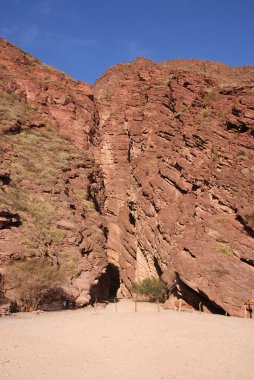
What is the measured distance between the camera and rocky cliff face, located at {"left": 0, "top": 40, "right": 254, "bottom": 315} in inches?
774

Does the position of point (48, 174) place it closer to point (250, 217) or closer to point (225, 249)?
point (225, 249)

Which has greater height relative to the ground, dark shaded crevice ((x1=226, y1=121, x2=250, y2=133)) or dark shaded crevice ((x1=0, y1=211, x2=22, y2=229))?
dark shaded crevice ((x1=226, y1=121, x2=250, y2=133))

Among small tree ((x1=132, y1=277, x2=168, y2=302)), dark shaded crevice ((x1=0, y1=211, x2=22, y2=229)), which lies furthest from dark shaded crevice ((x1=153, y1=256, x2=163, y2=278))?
dark shaded crevice ((x1=0, y1=211, x2=22, y2=229))

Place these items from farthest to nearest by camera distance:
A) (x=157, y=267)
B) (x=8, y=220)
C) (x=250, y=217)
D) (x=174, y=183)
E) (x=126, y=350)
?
(x=174, y=183) < (x=157, y=267) < (x=250, y=217) < (x=8, y=220) < (x=126, y=350)

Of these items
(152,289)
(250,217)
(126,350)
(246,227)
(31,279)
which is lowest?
(126,350)

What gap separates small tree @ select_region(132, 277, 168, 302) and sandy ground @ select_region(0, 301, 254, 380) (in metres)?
10.0

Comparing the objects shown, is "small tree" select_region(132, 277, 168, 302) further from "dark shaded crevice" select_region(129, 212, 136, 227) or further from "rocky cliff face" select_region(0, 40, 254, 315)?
"dark shaded crevice" select_region(129, 212, 136, 227)

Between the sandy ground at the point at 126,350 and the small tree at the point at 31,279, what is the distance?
2.76 metres

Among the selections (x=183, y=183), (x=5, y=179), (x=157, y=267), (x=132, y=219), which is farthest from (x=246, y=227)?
(x=5, y=179)

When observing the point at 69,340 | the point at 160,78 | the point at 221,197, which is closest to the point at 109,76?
the point at 160,78

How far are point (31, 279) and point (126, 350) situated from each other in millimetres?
9055

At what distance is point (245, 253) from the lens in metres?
19.7

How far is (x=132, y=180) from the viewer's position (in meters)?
31.6

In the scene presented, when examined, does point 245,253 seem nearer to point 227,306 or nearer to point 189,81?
point 227,306
